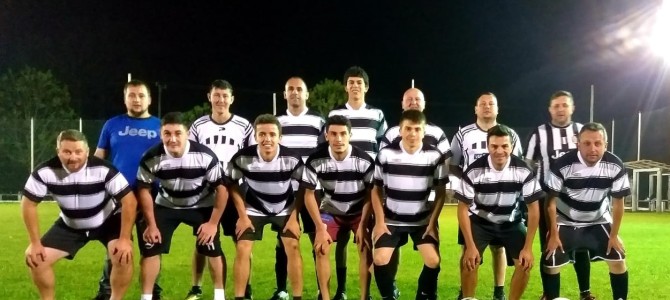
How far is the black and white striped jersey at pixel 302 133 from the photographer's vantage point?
20.5 ft

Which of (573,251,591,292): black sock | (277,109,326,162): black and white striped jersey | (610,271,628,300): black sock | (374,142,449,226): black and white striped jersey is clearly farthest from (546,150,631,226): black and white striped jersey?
(277,109,326,162): black and white striped jersey

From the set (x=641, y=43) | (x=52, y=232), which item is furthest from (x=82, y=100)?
(x=52, y=232)

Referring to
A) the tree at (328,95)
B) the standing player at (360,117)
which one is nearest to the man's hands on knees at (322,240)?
the standing player at (360,117)

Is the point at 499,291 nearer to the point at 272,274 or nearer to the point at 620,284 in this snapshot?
the point at 620,284

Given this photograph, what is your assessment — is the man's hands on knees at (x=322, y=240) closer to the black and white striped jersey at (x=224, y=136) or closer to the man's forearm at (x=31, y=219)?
the black and white striped jersey at (x=224, y=136)

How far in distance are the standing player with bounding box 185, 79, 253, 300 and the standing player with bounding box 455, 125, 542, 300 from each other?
6.93 ft

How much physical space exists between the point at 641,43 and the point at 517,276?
2477 cm

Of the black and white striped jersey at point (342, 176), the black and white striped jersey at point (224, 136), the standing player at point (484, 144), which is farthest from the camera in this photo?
the black and white striped jersey at point (224, 136)

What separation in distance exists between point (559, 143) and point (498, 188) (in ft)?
3.64

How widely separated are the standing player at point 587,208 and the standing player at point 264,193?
85.6 inches

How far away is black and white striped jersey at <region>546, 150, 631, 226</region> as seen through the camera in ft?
17.7

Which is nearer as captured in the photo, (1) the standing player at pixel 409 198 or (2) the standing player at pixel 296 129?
(1) the standing player at pixel 409 198

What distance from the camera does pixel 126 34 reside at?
44.2 metres

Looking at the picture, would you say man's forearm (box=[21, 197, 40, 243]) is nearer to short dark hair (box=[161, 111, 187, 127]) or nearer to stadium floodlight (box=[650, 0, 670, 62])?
short dark hair (box=[161, 111, 187, 127])
